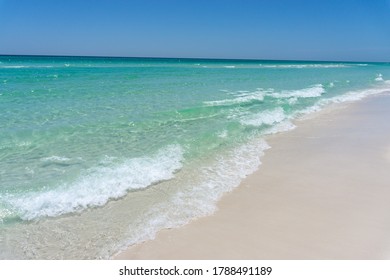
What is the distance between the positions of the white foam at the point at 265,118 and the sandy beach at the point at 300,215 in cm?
320

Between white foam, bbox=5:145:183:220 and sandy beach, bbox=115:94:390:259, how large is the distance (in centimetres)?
166

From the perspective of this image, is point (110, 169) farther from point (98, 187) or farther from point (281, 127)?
point (281, 127)

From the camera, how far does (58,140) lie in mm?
8844

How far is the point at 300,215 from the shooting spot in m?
5.00

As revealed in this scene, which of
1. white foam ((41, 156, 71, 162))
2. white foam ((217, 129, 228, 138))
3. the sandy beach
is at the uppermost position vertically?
white foam ((217, 129, 228, 138))

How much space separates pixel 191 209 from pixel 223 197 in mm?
805

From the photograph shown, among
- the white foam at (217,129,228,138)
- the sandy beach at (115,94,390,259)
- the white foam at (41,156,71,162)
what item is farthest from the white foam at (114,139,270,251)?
the white foam at (41,156,71,162)

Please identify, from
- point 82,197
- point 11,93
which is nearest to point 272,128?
point 82,197

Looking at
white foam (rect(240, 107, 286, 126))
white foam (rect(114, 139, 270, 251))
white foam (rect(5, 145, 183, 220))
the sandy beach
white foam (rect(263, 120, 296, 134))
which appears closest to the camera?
the sandy beach

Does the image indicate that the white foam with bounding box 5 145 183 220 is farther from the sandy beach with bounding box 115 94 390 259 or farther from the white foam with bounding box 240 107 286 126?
the white foam with bounding box 240 107 286 126

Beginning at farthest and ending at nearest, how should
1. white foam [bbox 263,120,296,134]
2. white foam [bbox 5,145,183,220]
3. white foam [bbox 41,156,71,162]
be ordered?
white foam [bbox 263,120,296,134] < white foam [bbox 41,156,71,162] < white foam [bbox 5,145,183,220]

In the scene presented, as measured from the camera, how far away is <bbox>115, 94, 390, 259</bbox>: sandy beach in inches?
160

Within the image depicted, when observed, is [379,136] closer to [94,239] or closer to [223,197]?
[223,197]
